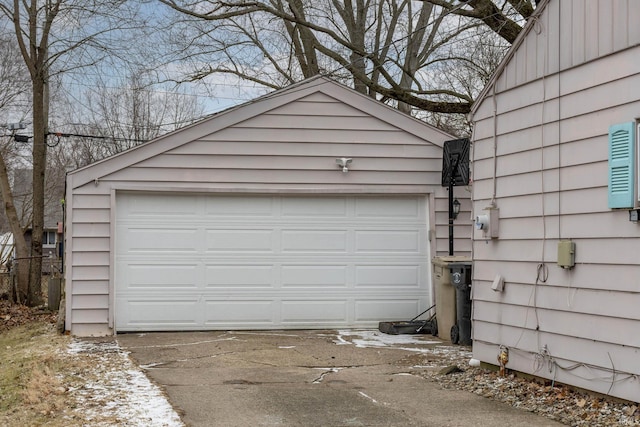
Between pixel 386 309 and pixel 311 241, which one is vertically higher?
pixel 311 241

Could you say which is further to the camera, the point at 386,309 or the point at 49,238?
the point at 49,238

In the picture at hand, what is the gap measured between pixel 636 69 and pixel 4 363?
773 cm

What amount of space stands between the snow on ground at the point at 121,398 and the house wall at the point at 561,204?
3.39 meters

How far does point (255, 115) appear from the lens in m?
12.0

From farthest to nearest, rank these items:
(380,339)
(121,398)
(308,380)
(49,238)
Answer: (49,238)
(380,339)
(308,380)
(121,398)

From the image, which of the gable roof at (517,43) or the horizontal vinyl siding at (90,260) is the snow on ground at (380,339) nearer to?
the gable roof at (517,43)

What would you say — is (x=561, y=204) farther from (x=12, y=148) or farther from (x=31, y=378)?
(x=12, y=148)

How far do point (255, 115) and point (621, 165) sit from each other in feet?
21.8

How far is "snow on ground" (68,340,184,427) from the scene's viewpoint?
6.12 metres

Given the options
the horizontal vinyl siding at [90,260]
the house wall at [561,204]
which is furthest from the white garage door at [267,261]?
the house wall at [561,204]

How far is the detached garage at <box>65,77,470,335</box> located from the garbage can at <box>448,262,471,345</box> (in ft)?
5.41

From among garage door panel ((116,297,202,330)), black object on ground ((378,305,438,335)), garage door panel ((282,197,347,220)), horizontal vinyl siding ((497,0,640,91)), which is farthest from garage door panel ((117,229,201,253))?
horizontal vinyl siding ((497,0,640,91))

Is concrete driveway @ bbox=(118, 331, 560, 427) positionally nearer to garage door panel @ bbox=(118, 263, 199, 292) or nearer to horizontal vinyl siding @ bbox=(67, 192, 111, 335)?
horizontal vinyl siding @ bbox=(67, 192, 111, 335)

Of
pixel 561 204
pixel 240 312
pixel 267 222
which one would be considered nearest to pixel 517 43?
pixel 561 204
